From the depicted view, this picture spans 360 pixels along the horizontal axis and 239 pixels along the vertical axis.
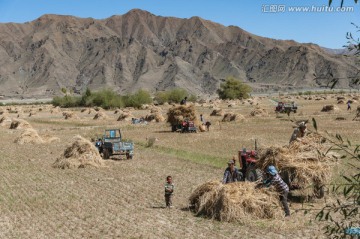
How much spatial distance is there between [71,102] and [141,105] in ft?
94.8

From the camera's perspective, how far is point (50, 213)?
577 inches

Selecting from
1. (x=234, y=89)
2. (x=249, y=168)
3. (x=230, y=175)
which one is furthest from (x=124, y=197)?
(x=234, y=89)

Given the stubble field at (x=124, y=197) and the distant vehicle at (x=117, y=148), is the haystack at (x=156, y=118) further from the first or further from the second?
the distant vehicle at (x=117, y=148)

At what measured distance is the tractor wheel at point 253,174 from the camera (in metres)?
15.0

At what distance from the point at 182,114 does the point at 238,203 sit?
29113 mm

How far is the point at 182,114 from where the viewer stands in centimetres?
4216

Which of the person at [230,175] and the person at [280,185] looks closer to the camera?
the person at [280,185]

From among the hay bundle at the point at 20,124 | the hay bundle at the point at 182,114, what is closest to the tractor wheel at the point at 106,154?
the hay bundle at the point at 182,114

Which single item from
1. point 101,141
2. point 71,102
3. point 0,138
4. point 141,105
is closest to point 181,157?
point 101,141

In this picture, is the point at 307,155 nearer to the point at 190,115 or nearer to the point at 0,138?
the point at 190,115

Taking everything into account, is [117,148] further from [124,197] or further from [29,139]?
[29,139]

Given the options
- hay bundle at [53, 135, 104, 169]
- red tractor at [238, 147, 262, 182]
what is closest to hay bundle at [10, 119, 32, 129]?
hay bundle at [53, 135, 104, 169]

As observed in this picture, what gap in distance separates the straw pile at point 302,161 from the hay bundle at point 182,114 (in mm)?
26915

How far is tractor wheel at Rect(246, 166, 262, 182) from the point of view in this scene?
15.0 metres
